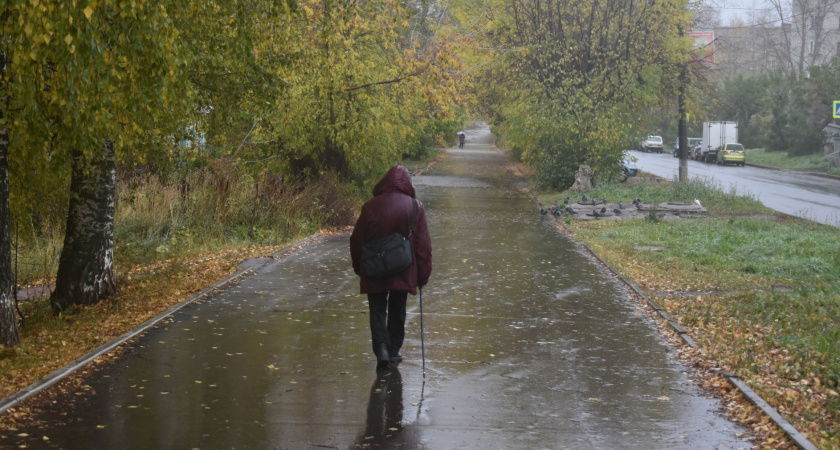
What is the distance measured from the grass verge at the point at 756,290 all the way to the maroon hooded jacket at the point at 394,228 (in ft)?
9.51

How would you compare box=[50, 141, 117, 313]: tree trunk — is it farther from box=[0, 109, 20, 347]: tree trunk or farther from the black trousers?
the black trousers

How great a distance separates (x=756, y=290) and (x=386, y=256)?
643 cm

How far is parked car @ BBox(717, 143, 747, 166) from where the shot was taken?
58.2m

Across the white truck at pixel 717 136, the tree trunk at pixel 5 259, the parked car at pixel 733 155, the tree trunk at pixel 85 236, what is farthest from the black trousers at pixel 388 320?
the white truck at pixel 717 136

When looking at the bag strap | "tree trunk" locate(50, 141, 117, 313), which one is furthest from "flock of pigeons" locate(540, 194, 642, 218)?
the bag strap

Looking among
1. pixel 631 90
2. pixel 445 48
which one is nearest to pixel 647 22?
pixel 631 90

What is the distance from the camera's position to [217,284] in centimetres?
1217

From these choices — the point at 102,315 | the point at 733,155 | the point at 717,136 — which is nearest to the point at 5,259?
the point at 102,315

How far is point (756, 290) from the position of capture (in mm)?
11922

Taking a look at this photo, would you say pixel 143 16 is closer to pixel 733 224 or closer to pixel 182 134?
pixel 182 134

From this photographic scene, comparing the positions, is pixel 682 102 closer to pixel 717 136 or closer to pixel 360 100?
pixel 360 100

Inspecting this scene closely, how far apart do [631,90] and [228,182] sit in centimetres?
1587

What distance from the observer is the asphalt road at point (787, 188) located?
86.3 ft

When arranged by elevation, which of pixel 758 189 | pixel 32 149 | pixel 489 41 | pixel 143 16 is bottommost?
pixel 758 189
